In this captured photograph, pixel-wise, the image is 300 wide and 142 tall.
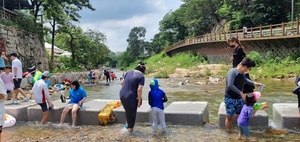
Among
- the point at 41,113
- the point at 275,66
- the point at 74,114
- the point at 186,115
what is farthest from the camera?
the point at 275,66

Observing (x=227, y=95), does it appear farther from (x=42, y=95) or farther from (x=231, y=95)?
(x=42, y=95)

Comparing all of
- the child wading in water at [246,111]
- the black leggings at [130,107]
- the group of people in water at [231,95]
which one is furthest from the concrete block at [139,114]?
the child wading in water at [246,111]

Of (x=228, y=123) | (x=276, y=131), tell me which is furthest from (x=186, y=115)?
(x=276, y=131)

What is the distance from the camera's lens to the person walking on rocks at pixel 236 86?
4821 millimetres

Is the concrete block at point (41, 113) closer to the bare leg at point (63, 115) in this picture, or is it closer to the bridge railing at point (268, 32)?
the bare leg at point (63, 115)

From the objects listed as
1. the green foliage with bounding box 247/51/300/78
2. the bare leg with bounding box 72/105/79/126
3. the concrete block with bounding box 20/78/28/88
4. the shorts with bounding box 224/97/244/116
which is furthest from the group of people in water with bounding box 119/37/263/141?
the green foliage with bounding box 247/51/300/78

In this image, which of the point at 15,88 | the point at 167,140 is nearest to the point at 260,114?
the point at 167,140

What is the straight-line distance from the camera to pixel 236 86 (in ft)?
16.5

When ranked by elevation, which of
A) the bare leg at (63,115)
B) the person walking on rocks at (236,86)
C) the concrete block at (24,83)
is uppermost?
the person walking on rocks at (236,86)

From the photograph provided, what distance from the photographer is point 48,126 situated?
21.9 ft

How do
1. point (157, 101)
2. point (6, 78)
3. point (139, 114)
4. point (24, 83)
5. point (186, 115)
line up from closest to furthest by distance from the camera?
point (157, 101), point (186, 115), point (139, 114), point (6, 78), point (24, 83)

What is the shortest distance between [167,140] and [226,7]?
142 ft

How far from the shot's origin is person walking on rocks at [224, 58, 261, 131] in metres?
4.82

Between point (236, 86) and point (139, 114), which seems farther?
point (139, 114)
